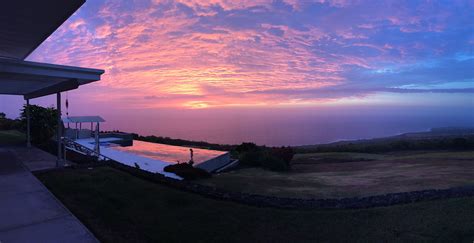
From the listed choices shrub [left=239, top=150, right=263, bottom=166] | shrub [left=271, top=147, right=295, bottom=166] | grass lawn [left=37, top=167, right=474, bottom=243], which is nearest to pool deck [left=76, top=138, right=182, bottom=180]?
grass lawn [left=37, top=167, right=474, bottom=243]

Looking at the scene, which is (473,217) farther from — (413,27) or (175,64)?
(175,64)

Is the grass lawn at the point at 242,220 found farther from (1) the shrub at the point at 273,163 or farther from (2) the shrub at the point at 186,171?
(1) the shrub at the point at 273,163

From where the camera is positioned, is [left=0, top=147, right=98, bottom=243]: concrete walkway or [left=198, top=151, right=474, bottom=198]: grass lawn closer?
[left=0, top=147, right=98, bottom=243]: concrete walkway

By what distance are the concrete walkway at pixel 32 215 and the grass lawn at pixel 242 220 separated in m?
0.26

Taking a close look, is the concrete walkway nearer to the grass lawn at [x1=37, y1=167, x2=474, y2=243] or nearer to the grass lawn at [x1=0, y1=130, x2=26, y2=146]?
the grass lawn at [x1=37, y1=167, x2=474, y2=243]

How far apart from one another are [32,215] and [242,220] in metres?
3.72

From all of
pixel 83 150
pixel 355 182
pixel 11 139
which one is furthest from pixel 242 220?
pixel 11 139

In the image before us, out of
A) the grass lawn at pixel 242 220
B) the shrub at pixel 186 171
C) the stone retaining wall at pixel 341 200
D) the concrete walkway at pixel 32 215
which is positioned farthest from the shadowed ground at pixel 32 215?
the shrub at pixel 186 171

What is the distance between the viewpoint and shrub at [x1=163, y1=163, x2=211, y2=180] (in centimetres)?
979

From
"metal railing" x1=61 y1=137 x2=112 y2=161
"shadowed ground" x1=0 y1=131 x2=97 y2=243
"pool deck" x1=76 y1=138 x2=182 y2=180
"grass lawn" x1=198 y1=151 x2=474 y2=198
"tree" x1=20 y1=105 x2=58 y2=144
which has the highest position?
"tree" x1=20 y1=105 x2=58 y2=144

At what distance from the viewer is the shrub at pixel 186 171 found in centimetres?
979

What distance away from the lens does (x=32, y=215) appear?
5.34m

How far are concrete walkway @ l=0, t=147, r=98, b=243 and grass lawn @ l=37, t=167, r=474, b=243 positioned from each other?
256 mm

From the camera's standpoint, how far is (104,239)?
15.0ft
